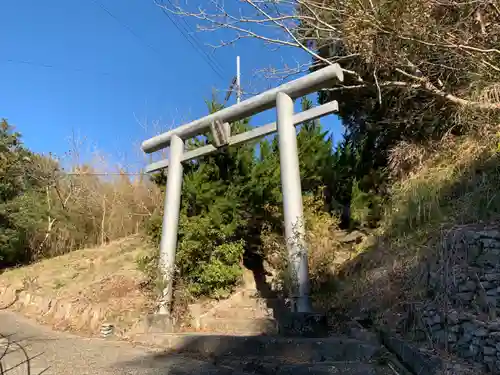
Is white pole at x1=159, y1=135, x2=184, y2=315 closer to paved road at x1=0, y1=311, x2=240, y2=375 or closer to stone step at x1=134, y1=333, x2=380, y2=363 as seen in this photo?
paved road at x1=0, y1=311, x2=240, y2=375

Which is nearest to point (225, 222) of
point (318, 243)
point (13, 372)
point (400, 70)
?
point (318, 243)

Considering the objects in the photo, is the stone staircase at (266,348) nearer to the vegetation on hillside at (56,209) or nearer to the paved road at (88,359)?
the paved road at (88,359)

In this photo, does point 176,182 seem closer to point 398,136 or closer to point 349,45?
point 349,45

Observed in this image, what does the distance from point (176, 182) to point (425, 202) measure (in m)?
4.00

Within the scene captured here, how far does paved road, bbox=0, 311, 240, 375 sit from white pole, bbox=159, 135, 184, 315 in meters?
1.10

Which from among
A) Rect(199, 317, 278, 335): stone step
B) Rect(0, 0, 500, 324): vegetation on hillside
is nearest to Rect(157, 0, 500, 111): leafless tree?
Rect(0, 0, 500, 324): vegetation on hillside

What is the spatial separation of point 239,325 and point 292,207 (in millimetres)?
1922

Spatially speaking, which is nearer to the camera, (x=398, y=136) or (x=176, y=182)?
(x=176, y=182)

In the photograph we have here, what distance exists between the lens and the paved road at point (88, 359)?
14.5 feet

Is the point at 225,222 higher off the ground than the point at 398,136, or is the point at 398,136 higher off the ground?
the point at 398,136

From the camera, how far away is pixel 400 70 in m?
7.06

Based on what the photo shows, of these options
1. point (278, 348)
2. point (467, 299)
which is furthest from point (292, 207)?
point (467, 299)

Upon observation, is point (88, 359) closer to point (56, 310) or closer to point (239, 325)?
point (239, 325)

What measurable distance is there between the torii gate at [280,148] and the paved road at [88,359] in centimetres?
131
